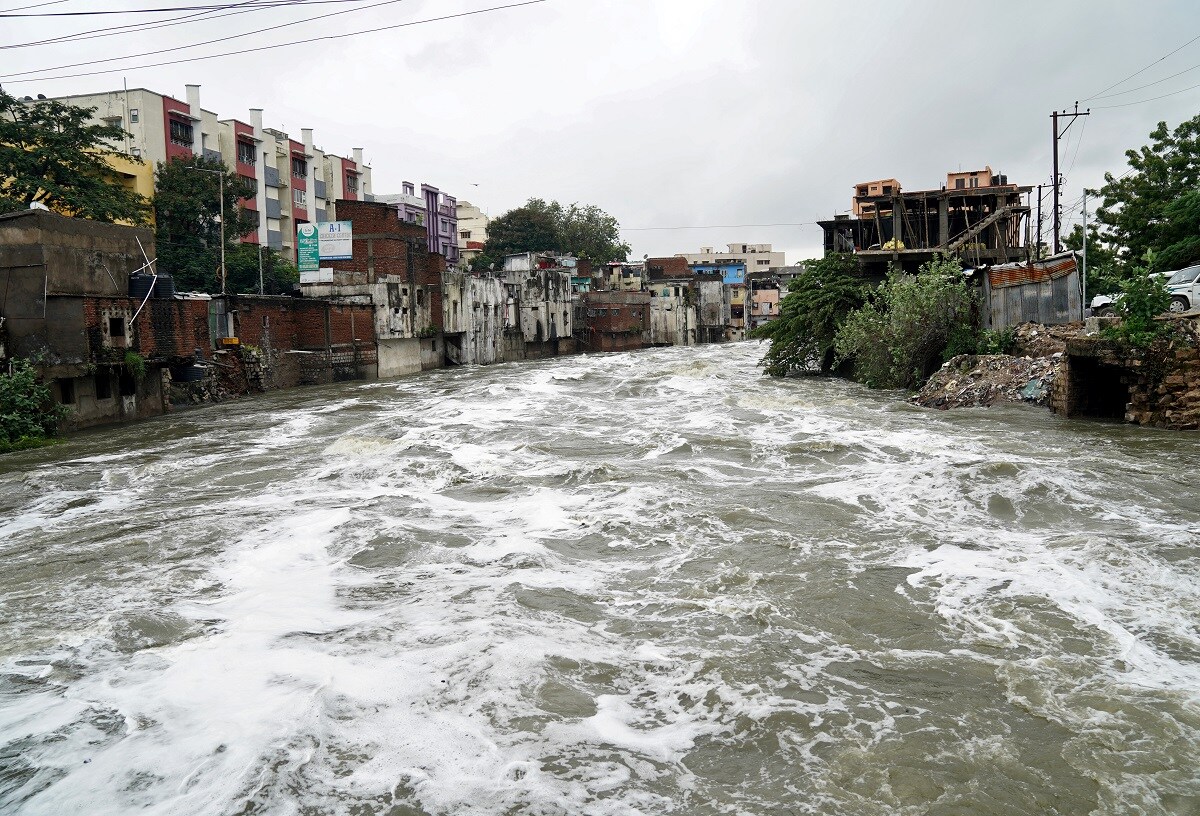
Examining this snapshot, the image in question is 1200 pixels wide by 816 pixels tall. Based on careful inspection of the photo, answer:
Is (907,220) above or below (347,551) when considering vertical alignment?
above

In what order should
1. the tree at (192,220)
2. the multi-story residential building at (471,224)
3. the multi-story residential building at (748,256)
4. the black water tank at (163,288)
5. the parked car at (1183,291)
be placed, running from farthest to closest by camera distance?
the multi-story residential building at (748,256) < the multi-story residential building at (471,224) < the tree at (192,220) < the black water tank at (163,288) < the parked car at (1183,291)

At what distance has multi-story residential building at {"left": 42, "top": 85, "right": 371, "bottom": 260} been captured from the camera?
39438mm

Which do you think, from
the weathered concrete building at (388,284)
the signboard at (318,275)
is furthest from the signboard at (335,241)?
the signboard at (318,275)

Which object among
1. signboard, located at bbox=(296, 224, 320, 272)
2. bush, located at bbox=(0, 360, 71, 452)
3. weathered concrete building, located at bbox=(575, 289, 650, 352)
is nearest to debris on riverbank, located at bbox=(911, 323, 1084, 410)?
bush, located at bbox=(0, 360, 71, 452)

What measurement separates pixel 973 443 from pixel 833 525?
18.1 ft

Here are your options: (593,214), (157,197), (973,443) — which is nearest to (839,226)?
(973,443)

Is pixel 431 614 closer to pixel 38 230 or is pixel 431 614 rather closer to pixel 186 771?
pixel 186 771

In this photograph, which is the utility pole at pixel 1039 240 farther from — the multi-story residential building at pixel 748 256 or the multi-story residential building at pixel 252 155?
the multi-story residential building at pixel 748 256

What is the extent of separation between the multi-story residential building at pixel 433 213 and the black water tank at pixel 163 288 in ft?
111

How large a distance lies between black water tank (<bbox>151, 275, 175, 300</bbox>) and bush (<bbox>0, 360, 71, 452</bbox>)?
13.7 ft

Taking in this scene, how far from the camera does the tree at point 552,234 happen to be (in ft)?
228

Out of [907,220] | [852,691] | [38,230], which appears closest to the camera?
[852,691]

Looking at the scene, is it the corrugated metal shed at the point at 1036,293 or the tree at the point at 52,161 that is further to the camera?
the tree at the point at 52,161

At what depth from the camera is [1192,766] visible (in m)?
4.51
